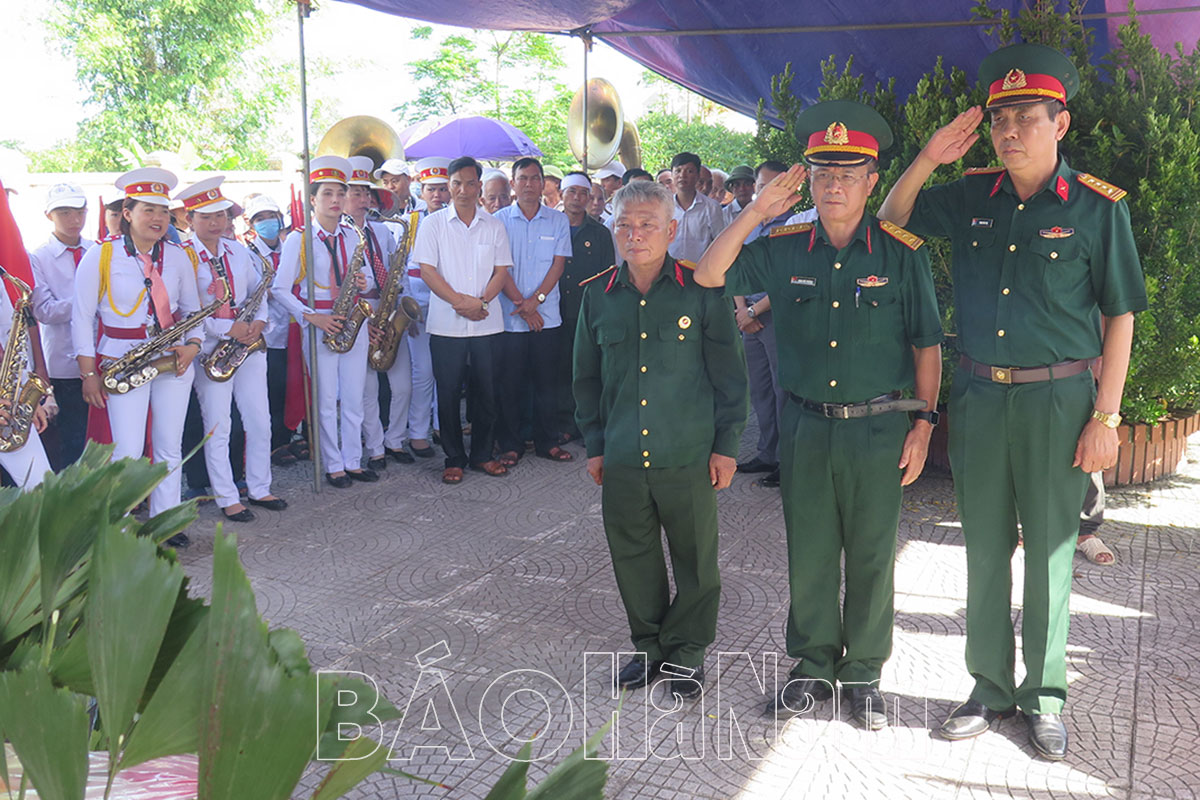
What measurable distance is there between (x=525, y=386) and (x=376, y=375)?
1.13 meters

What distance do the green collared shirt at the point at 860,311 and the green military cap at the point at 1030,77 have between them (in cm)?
54

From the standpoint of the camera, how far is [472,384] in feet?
24.0

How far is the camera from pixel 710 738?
3469 mm

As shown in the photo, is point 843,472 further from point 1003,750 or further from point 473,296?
point 473,296

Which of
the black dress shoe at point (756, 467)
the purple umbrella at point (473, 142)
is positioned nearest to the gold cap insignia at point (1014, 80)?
the black dress shoe at point (756, 467)

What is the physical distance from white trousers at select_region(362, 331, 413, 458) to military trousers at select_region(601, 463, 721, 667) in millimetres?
3968

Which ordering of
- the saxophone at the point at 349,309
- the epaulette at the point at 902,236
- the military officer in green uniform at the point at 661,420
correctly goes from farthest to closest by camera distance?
the saxophone at the point at 349,309
the military officer in green uniform at the point at 661,420
the epaulette at the point at 902,236

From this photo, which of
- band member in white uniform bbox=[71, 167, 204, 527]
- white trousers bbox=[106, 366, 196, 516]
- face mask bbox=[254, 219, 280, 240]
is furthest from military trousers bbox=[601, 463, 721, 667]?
face mask bbox=[254, 219, 280, 240]

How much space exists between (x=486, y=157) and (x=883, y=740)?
14.7 metres

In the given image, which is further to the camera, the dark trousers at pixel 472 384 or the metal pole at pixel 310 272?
the dark trousers at pixel 472 384

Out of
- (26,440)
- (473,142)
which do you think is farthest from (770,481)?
(473,142)

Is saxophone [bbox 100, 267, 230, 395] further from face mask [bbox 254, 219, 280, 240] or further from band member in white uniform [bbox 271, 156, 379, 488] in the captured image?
face mask [bbox 254, 219, 280, 240]

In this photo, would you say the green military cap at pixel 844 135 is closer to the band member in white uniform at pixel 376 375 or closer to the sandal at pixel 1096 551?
the sandal at pixel 1096 551

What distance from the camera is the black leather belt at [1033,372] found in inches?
131
